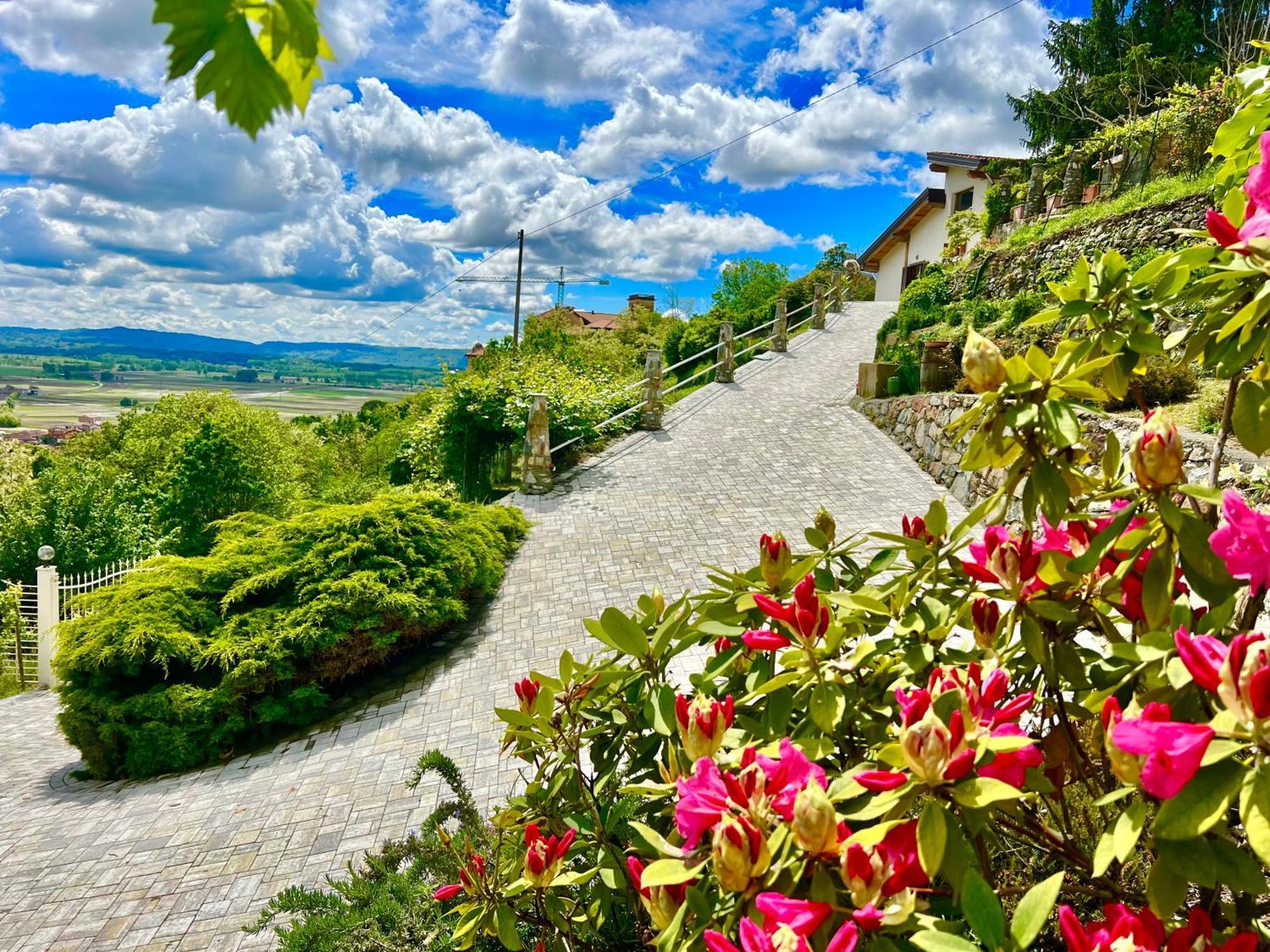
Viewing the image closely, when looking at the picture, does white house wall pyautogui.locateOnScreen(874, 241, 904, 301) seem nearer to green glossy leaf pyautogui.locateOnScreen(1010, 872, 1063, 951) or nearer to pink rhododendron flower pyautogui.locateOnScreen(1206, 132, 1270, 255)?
pink rhododendron flower pyautogui.locateOnScreen(1206, 132, 1270, 255)

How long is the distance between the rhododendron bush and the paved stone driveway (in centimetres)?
105

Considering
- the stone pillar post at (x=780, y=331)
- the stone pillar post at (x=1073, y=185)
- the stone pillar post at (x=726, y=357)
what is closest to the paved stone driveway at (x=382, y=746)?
the stone pillar post at (x=726, y=357)

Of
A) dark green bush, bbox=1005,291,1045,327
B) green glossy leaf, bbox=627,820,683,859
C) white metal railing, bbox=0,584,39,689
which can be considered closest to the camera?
green glossy leaf, bbox=627,820,683,859

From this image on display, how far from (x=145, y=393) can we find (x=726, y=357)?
3859 cm

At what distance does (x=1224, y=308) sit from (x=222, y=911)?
161 inches

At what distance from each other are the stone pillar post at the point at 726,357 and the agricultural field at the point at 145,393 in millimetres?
10974

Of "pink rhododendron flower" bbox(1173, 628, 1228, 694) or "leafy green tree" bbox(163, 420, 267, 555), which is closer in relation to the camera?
"pink rhododendron flower" bbox(1173, 628, 1228, 694)

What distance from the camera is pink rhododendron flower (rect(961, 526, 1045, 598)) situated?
3.58 feet

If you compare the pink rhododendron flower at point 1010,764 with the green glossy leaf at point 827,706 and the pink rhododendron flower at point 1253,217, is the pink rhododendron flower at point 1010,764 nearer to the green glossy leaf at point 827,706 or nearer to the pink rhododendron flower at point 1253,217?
the green glossy leaf at point 827,706

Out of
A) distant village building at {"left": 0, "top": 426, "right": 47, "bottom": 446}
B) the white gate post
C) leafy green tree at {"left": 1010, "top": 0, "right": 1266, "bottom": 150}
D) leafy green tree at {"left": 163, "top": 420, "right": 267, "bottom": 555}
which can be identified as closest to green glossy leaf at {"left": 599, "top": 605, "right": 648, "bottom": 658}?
the white gate post

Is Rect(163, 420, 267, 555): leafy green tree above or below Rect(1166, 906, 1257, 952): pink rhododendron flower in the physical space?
below

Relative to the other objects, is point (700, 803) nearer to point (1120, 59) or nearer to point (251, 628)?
point (251, 628)

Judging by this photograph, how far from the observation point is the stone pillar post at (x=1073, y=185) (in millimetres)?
13695

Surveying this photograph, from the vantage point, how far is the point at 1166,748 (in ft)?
2.16
